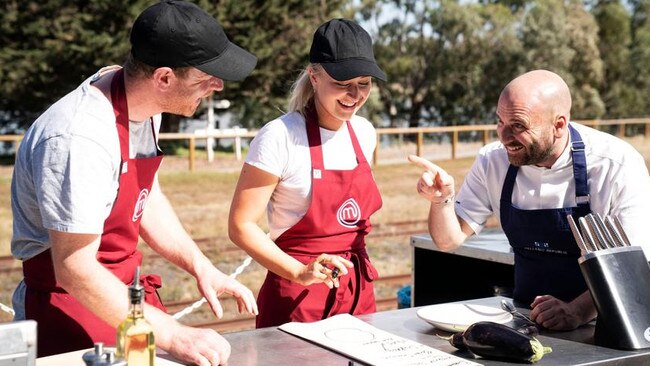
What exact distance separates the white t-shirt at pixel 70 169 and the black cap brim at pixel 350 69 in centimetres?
104

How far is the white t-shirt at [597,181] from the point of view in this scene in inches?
111

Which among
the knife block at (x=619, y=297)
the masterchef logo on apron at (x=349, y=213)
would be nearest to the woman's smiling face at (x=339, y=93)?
the masterchef logo on apron at (x=349, y=213)

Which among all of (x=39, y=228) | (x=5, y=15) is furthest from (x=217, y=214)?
(x=5, y=15)

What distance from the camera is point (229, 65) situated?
243 centimetres

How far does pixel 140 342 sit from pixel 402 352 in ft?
2.71

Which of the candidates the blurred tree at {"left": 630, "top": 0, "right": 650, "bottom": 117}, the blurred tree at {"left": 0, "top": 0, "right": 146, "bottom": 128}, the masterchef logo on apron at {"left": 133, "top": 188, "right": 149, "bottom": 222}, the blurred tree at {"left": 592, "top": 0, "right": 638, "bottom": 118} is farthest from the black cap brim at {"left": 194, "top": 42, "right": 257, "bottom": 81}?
the blurred tree at {"left": 630, "top": 0, "right": 650, "bottom": 117}

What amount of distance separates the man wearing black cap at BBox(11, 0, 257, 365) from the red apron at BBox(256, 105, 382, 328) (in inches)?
21.5

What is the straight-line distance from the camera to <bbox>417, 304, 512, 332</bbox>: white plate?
2566 mm

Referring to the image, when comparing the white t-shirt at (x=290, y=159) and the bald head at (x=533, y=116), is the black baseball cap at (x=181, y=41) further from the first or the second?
the bald head at (x=533, y=116)

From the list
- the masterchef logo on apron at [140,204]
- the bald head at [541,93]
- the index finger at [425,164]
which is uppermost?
the bald head at [541,93]

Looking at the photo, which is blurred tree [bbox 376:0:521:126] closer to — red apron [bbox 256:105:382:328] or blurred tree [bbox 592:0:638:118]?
blurred tree [bbox 592:0:638:118]

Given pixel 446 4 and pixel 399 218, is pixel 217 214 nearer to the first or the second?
pixel 399 218

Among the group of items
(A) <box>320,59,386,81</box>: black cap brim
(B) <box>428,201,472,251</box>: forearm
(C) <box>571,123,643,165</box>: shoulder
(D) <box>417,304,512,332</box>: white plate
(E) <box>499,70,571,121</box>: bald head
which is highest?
(A) <box>320,59,386,81</box>: black cap brim

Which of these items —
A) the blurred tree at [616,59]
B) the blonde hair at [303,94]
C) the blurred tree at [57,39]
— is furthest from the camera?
the blurred tree at [616,59]
